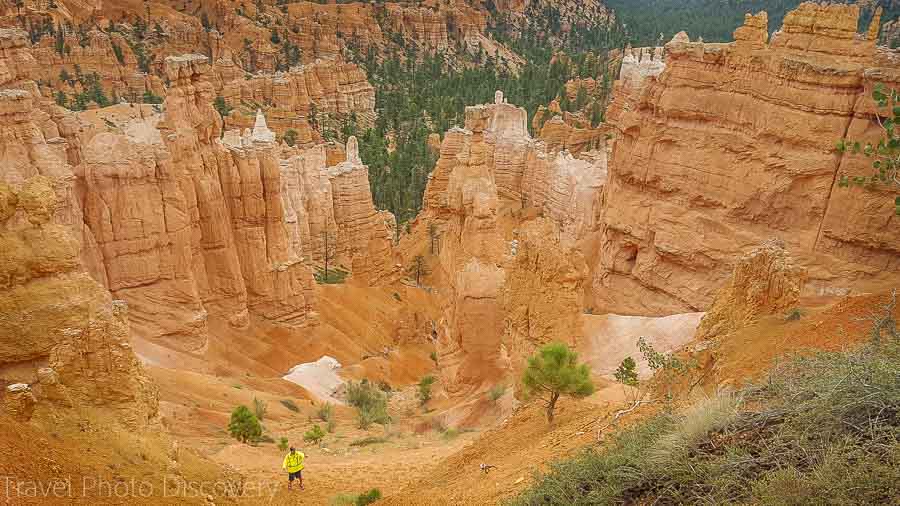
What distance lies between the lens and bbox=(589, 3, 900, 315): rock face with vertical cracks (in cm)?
1783

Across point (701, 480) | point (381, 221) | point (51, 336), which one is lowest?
point (381, 221)

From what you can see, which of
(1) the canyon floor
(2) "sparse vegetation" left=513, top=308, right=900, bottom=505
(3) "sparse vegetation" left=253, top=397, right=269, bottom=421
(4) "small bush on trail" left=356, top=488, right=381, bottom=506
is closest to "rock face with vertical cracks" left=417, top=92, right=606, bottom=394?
(1) the canyon floor

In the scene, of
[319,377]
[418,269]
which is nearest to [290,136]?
[418,269]

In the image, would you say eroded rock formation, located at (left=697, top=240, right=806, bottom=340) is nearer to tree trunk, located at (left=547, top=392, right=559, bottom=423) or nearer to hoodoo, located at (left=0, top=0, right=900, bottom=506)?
hoodoo, located at (left=0, top=0, right=900, bottom=506)

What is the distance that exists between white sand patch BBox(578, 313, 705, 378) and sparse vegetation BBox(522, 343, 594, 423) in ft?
13.9

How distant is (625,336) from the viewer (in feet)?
57.5

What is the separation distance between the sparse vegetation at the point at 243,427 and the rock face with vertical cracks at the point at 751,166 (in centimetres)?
1363

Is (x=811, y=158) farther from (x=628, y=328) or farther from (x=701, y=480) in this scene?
(x=701, y=480)

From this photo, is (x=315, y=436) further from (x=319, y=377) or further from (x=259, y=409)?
(x=319, y=377)

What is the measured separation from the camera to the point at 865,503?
504 centimetres

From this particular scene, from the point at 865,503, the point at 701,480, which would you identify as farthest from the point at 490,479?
the point at 865,503

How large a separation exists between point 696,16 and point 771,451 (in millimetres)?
127292

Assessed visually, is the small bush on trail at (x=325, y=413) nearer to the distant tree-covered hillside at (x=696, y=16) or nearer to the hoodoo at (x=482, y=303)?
the hoodoo at (x=482, y=303)

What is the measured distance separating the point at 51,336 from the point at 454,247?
16295 mm
